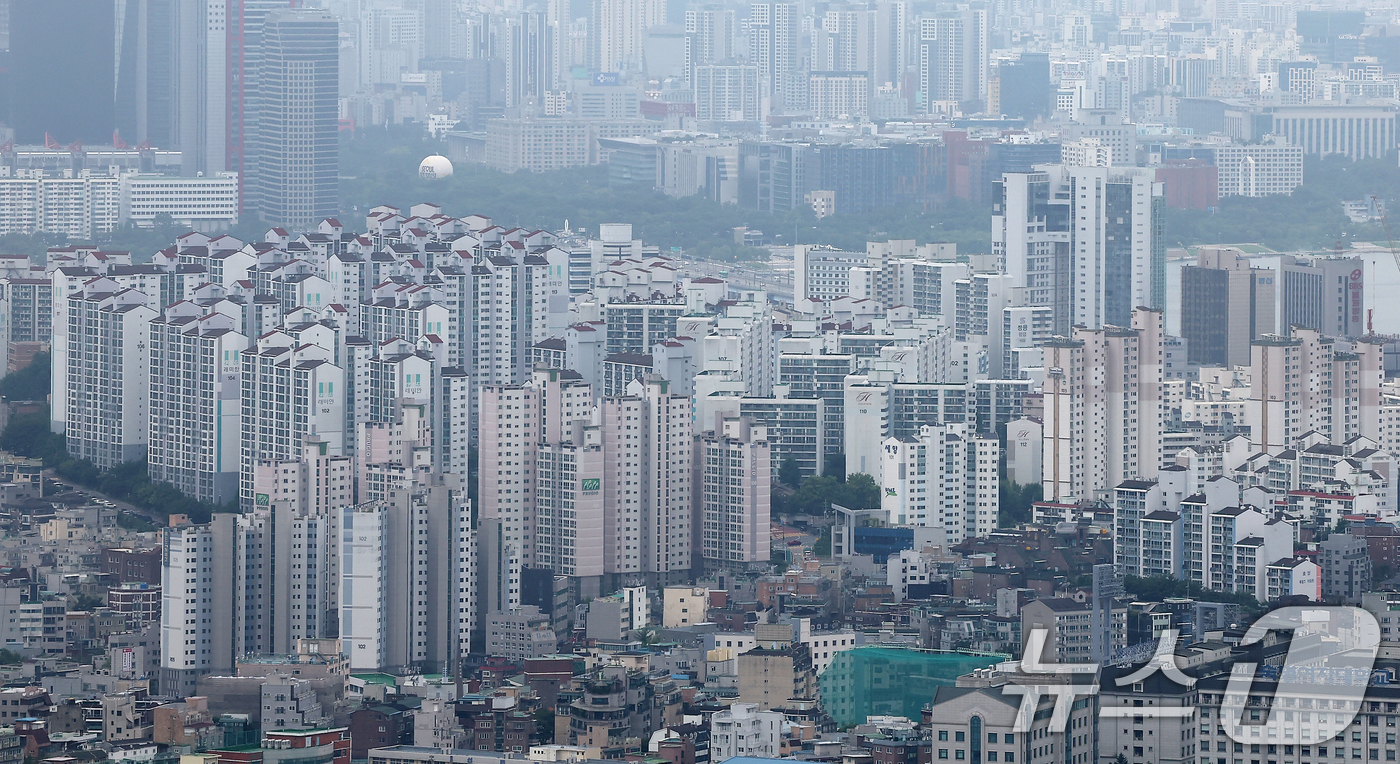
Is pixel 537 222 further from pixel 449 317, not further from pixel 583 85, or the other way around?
pixel 449 317

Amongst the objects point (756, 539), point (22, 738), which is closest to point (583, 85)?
point (756, 539)

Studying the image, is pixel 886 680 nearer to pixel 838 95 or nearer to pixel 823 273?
pixel 823 273

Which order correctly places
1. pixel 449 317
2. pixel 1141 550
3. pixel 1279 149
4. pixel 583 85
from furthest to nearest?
pixel 583 85 < pixel 1279 149 < pixel 449 317 < pixel 1141 550

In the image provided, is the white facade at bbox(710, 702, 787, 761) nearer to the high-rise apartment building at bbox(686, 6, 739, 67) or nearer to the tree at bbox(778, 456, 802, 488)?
the tree at bbox(778, 456, 802, 488)

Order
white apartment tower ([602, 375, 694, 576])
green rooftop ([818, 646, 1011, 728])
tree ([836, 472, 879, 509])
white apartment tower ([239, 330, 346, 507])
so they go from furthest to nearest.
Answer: tree ([836, 472, 879, 509]) → white apartment tower ([239, 330, 346, 507]) → white apartment tower ([602, 375, 694, 576]) → green rooftop ([818, 646, 1011, 728])

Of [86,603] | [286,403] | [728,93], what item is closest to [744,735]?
[86,603]

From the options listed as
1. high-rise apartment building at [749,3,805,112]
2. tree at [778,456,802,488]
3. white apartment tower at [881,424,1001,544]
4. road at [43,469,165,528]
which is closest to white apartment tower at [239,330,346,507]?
road at [43,469,165,528]

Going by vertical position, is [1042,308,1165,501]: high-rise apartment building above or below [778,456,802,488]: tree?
above
